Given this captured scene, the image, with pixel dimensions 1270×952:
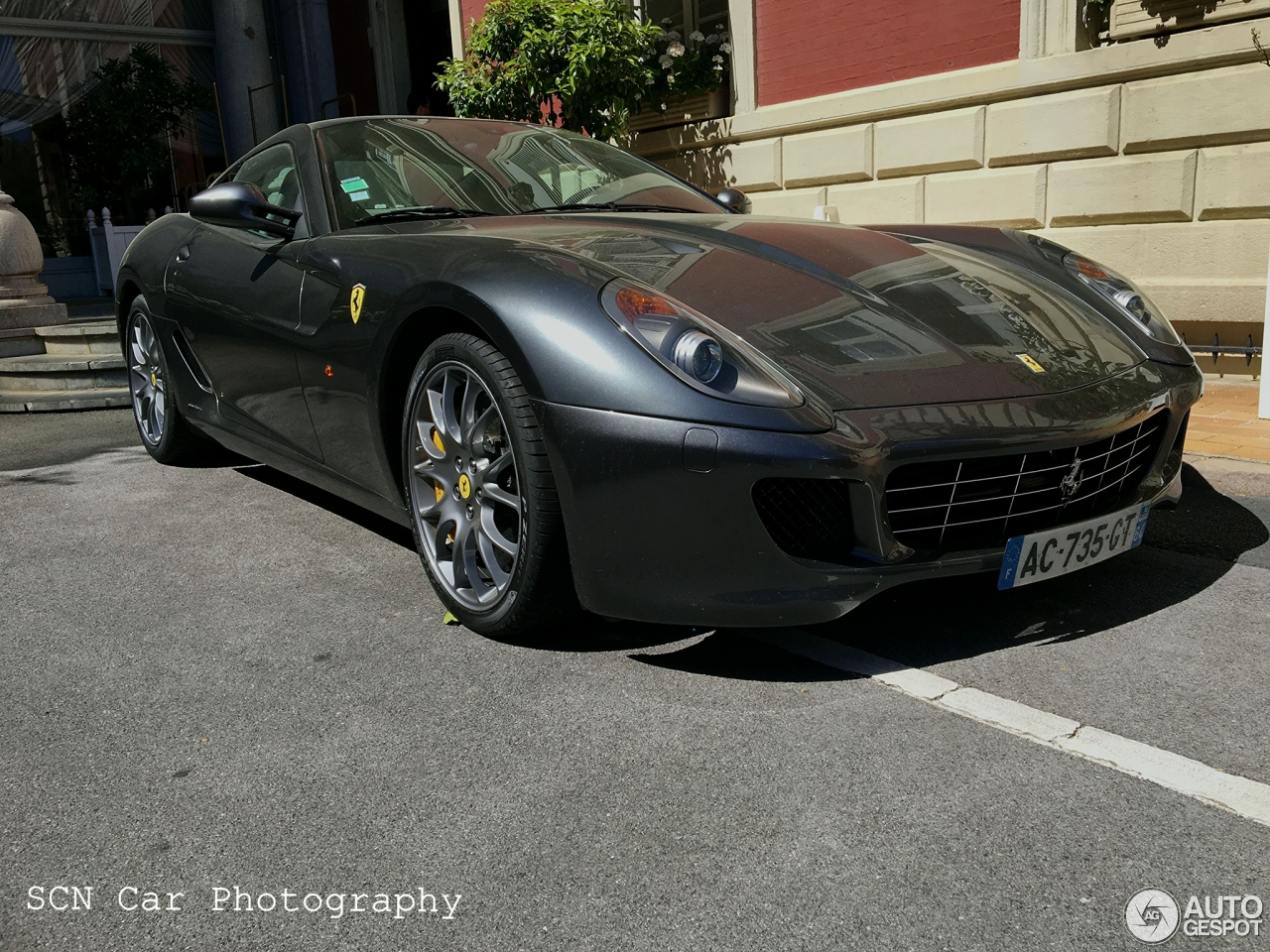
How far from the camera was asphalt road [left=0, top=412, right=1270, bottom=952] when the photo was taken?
1724 millimetres

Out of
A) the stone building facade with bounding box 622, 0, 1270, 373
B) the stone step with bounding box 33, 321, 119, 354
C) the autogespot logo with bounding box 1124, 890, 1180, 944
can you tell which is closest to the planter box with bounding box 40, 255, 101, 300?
the stone step with bounding box 33, 321, 119, 354

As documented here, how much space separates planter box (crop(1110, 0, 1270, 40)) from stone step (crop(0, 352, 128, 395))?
6.20m

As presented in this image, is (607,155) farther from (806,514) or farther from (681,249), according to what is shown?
(806,514)

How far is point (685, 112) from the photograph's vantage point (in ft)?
31.9

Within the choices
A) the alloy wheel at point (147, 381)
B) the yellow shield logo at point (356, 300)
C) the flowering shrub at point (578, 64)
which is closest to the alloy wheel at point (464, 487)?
the yellow shield logo at point (356, 300)

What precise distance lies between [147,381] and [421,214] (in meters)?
2.03

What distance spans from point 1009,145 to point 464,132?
14.6 ft

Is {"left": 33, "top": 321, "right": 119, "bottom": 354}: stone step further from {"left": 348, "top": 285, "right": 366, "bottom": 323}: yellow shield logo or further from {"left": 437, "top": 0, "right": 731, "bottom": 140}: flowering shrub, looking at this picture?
{"left": 348, "top": 285, "right": 366, "bottom": 323}: yellow shield logo

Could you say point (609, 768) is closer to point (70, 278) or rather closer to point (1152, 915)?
point (1152, 915)

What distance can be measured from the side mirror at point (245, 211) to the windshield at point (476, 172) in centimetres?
18

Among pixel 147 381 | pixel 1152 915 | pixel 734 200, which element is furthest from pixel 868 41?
pixel 1152 915

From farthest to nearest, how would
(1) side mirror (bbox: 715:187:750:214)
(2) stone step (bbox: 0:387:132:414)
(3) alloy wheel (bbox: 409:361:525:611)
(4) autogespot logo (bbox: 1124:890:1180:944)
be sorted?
(2) stone step (bbox: 0:387:132:414) < (1) side mirror (bbox: 715:187:750:214) < (3) alloy wheel (bbox: 409:361:525:611) < (4) autogespot logo (bbox: 1124:890:1180:944)

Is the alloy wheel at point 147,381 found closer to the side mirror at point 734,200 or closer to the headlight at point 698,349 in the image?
the side mirror at point 734,200

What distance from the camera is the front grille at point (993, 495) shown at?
96.0 inches
